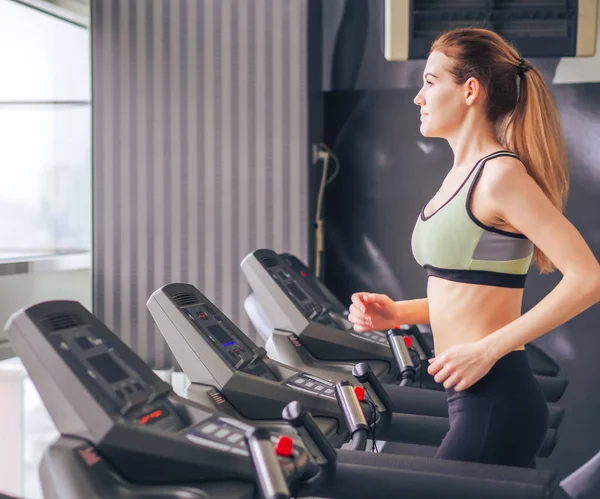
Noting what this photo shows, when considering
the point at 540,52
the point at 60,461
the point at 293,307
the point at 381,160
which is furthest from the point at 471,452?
the point at 381,160

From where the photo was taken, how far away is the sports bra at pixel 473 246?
1644 millimetres

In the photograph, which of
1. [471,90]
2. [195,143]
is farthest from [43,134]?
[471,90]

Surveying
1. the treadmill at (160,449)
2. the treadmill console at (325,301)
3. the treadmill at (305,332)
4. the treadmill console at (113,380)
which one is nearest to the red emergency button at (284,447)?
the treadmill at (160,449)

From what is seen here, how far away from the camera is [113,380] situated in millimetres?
1521

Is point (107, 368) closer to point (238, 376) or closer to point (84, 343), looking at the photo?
point (84, 343)

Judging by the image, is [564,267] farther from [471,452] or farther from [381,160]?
[381,160]

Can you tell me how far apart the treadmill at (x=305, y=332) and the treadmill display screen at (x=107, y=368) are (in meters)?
1.18

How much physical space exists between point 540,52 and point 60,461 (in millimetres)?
2683

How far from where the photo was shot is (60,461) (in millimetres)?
1337

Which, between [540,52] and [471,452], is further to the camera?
[540,52]

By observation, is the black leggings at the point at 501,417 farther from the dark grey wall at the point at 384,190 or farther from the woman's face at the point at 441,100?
the dark grey wall at the point at 384,190

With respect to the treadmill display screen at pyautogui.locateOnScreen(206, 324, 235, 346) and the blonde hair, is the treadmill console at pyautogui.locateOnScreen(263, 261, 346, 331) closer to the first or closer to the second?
the treadmill display screen at pyautogui.locateOnScreen(206, 324, 235, 346)

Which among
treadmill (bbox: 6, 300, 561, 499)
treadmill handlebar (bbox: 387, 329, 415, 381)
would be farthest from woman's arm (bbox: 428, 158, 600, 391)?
treadmill handlebar (bbox: 387, 329, 415, 381)

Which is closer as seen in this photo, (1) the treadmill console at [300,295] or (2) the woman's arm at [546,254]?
(2) the woman's arm at [546,254]
